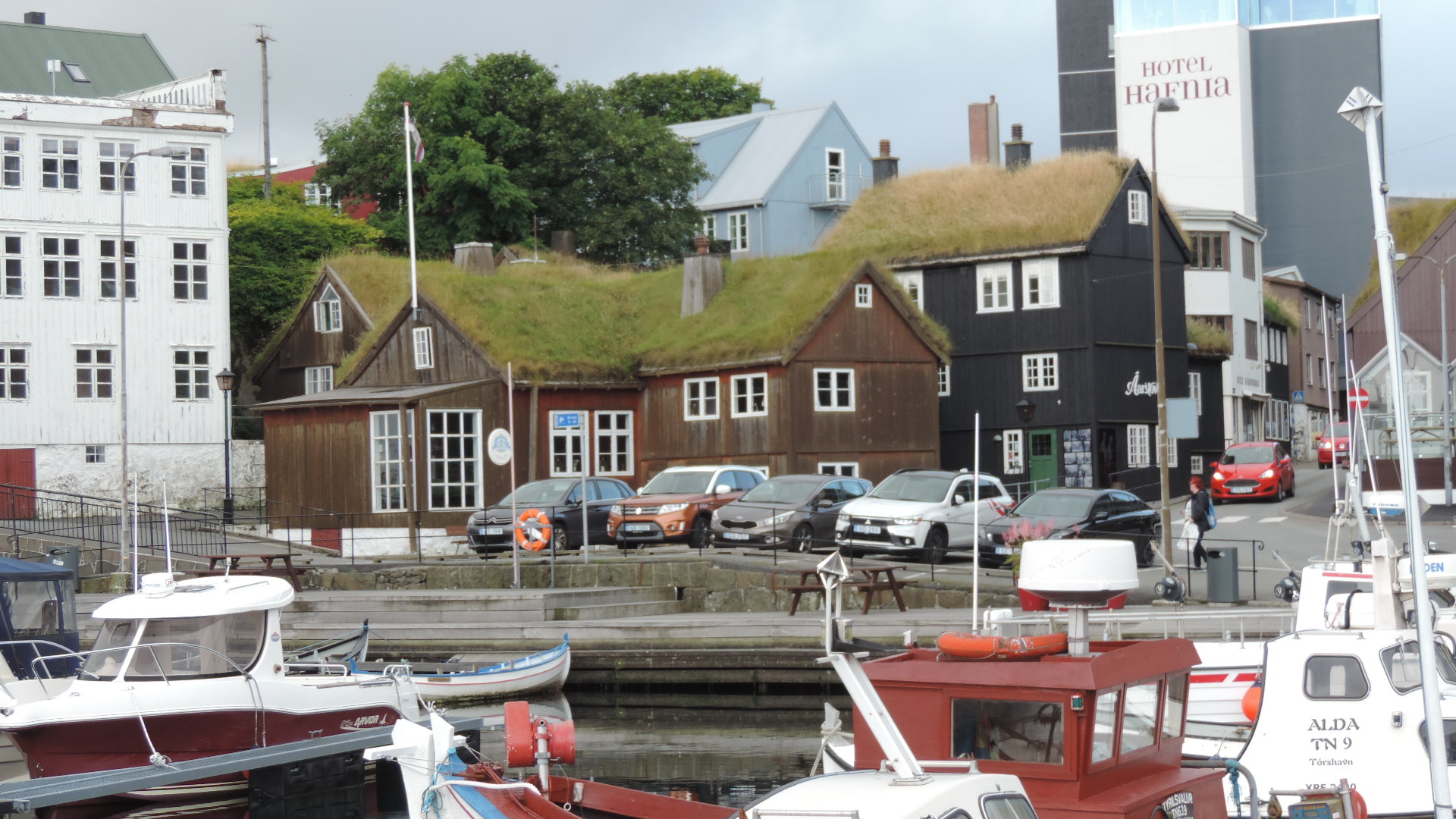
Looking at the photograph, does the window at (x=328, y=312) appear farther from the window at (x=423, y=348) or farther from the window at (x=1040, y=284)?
the window at (x=1040, y=284)

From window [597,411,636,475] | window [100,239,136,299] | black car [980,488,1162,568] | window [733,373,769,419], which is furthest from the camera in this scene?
window [100,239,136,299]

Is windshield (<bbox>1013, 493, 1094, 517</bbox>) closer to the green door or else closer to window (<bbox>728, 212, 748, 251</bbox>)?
the green door

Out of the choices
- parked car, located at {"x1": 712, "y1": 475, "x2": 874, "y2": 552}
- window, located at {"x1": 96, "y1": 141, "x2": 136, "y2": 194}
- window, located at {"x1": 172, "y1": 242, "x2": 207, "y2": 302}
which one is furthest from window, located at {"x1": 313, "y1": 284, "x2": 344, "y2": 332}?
parked car, located at {"x1": 712, "y1": 475, "x2": 874, "y2": 552}

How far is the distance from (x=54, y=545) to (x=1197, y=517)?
2320 centimetres

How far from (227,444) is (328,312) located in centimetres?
741

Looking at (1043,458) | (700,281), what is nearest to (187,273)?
(700,281)

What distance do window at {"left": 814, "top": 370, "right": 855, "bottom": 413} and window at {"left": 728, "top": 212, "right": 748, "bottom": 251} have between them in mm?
25797

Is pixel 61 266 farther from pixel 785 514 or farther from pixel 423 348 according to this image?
pixel 785 514

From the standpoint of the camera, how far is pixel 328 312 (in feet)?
166

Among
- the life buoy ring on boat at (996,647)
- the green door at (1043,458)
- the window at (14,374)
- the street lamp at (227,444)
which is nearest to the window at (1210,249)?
the green door at (1043,458)

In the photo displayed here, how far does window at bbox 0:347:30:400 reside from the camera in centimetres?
4584

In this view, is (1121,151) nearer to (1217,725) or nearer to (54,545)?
(54,545)

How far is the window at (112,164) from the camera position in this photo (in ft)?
156

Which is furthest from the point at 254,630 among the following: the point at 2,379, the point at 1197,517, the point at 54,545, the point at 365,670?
the point at 2,379
